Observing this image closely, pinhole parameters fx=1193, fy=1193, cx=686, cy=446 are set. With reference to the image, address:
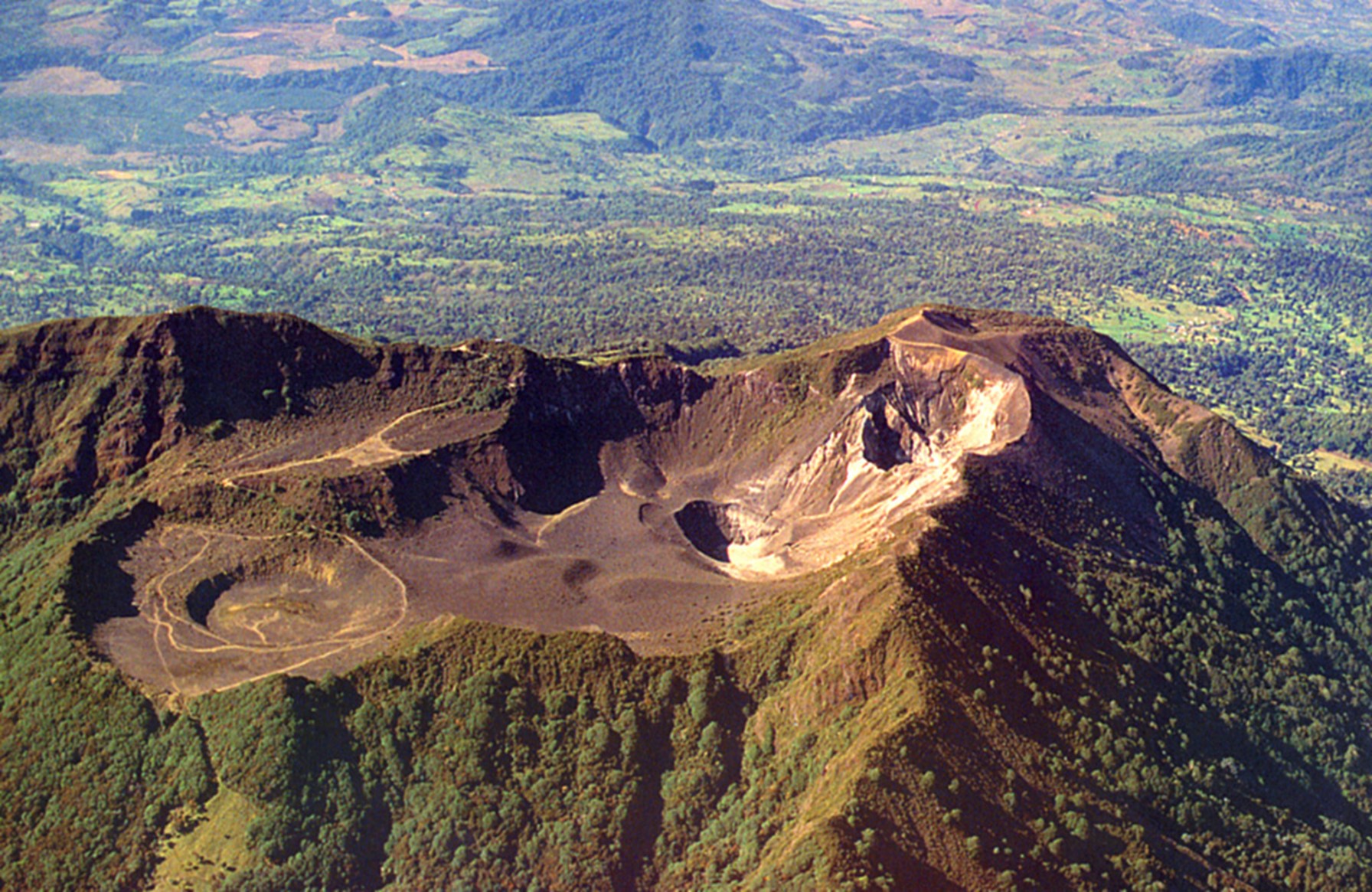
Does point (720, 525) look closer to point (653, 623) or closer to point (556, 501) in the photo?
point (556, 501)

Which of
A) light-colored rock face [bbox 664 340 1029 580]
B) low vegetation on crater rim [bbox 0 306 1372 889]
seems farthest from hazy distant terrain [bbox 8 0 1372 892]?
light-colored rock face [bbox 664 340 1029 580]

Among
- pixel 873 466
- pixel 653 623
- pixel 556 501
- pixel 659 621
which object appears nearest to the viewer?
pixel 653 623

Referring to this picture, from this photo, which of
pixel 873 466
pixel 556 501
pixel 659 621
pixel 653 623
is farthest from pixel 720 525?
pixel 653 623

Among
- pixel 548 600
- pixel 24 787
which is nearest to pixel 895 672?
pixel 548 600

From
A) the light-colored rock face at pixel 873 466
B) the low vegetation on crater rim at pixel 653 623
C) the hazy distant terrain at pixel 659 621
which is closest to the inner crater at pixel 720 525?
the light-colored rock face at pixel 873 466

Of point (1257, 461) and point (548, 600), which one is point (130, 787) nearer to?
point (548, 600)

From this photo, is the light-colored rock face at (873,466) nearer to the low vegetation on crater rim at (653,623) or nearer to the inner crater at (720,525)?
the inner crater at (720,525)
